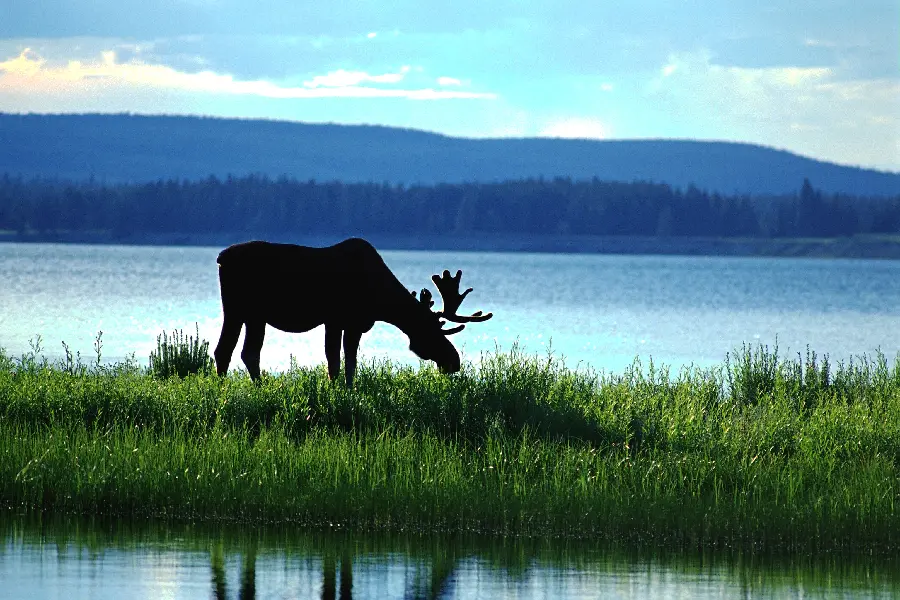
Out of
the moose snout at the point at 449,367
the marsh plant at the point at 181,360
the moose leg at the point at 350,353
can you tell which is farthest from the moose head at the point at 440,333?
the marsh plant at the point at 181,360

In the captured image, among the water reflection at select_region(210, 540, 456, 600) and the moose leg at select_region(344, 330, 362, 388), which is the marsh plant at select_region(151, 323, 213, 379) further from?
the water reflection at select_region(210, 540, 456, 600)

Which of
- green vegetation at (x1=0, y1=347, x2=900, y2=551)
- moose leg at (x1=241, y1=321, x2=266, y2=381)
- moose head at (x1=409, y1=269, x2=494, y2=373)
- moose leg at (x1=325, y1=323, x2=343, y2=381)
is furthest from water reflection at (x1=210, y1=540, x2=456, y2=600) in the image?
moose head at (x1=409, y1=269, x2=494, y2=373)

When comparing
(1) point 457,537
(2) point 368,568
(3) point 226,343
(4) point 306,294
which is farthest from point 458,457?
(3) point 226,343

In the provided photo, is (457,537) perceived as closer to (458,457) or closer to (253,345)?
(458,457)

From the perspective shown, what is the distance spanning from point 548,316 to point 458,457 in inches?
2057

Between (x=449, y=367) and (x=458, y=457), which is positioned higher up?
(x=449, y=367)

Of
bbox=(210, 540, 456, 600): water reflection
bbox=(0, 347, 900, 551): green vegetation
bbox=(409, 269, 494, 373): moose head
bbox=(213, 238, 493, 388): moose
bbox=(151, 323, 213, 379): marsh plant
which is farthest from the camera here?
bbox=(151, 323, 213, 379): marsh plant

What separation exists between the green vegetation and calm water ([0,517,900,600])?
622mm

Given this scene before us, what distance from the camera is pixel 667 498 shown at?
14.2 metres

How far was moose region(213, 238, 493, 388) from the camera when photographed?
17719 millimetres

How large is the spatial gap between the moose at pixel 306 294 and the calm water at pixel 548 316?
4294 mm

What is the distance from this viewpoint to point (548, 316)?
2655 inches

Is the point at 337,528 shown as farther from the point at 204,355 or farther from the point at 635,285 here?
the point at 635,285

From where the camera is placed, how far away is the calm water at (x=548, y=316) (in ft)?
144
